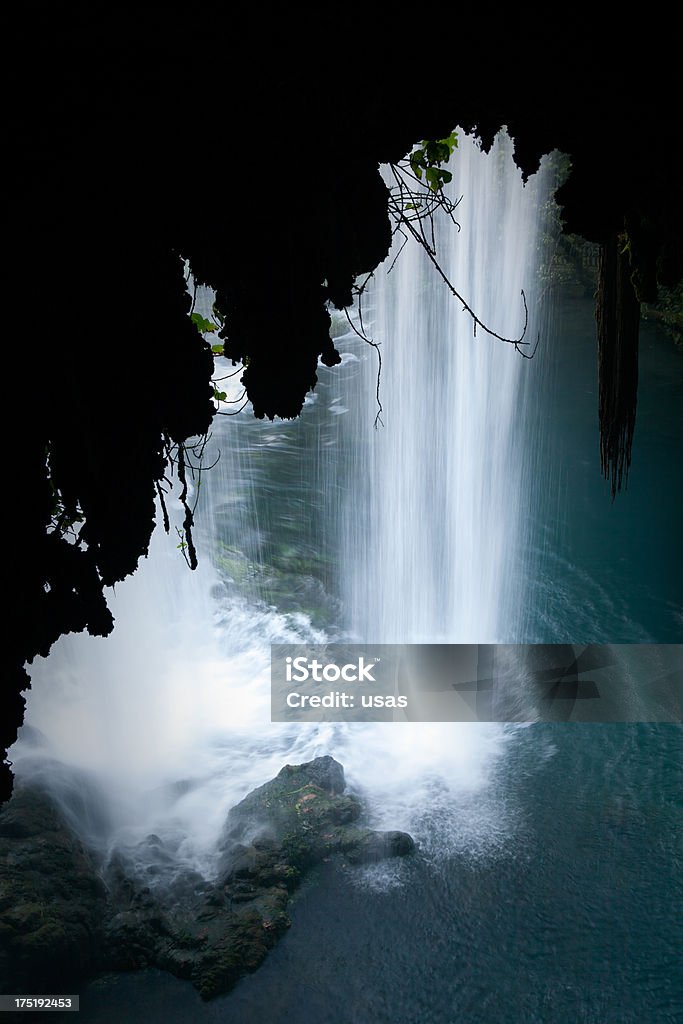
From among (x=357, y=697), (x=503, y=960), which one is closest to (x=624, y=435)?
(x=503, y=960)

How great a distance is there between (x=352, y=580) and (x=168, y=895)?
278 inches

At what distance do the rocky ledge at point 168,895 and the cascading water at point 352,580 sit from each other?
0.49 metres

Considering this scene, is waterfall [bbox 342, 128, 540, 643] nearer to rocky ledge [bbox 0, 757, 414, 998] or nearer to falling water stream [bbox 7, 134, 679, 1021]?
falling water stream [bbox 7, 134, 679, 1021]

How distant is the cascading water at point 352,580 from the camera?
8469mm

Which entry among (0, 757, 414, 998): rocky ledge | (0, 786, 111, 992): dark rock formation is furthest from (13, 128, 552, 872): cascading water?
(0, 786, 111, 992): dark rock formation

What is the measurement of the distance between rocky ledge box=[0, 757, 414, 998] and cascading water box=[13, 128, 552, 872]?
0.49m

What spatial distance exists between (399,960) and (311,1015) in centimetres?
85

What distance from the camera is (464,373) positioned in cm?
1352

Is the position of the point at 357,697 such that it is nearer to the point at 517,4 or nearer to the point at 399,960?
the point at 399,960

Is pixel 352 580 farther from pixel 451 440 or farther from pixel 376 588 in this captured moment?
pixel 451 440

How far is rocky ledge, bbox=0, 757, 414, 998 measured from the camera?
19.5ft

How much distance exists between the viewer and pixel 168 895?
22.1ft

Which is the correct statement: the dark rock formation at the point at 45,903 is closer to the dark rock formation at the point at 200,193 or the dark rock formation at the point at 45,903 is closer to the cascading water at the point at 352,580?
the cascading water at the point at 352,580

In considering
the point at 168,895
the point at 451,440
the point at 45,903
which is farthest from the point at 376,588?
the point at 45,903
